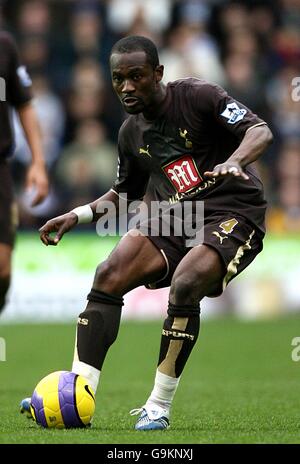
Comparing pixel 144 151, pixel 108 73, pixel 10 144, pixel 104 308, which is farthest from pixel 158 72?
pixel 108 73

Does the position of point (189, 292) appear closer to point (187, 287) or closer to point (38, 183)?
point (187, 287)

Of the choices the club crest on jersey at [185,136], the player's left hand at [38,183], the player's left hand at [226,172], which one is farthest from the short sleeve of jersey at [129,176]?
the player's left hand at [38,183]

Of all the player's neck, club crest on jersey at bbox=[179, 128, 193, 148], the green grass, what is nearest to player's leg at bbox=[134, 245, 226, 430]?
the green grass

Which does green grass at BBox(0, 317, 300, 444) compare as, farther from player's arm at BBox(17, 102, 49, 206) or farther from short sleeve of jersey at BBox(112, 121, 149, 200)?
player's arm at BBox(17, 102, 49, 206)

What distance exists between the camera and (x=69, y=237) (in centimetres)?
1520

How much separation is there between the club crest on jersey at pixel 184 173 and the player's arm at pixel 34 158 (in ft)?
6.97

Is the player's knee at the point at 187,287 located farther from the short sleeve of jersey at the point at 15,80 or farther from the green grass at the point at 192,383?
the short sleeve of jersey at the point at 15,80

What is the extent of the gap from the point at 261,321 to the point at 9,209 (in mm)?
7023

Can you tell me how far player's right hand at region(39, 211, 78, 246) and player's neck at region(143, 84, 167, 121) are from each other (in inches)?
28.6

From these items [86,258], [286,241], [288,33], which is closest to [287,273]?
[286,241]

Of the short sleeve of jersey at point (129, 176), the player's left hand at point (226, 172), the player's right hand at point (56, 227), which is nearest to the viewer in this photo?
the player's left hand at point (226, 172)

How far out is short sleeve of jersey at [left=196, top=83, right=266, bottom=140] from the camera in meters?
6.07

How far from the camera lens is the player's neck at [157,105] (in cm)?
631

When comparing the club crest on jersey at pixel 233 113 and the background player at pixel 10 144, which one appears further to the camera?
the background player at pixel 10 144
